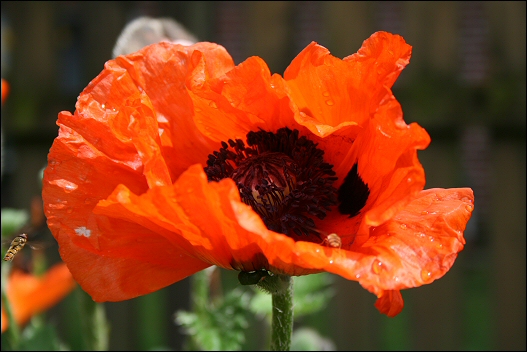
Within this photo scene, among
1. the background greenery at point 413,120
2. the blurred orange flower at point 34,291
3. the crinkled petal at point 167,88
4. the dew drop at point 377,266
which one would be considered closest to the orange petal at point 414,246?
the dew drop at point 377,266

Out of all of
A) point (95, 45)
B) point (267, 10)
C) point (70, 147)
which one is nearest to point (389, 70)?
point (70, 147)

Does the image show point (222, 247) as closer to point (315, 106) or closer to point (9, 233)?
point (315, 106)

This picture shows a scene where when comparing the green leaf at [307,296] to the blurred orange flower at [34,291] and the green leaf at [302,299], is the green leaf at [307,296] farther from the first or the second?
the blurred orange flower at [34,291]

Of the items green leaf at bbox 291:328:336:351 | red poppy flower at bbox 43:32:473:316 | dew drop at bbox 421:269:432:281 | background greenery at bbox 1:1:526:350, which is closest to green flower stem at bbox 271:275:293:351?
red poppy flower at bbox 43:32:473:316

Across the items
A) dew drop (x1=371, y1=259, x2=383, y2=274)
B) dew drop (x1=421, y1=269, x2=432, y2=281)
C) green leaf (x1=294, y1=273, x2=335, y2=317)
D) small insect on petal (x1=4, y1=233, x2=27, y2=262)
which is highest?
dew drop (x1=371, y1=259, x2=383, y2=274)

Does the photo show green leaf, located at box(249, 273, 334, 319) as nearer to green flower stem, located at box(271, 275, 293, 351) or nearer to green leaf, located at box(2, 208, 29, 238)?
green flower stem, located at box(271, 275, 293, 351)

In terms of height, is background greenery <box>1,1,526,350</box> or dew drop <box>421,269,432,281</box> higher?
dew drop <box>421,269,432,281</box>

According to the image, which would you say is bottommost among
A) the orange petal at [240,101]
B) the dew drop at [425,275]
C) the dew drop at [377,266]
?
the dew drop at [425,275]

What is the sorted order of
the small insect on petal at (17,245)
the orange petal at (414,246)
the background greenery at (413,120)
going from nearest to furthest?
the orange petal at (414,246)
the small insect on petal at (17,245)
the background greenery at (413,120)
